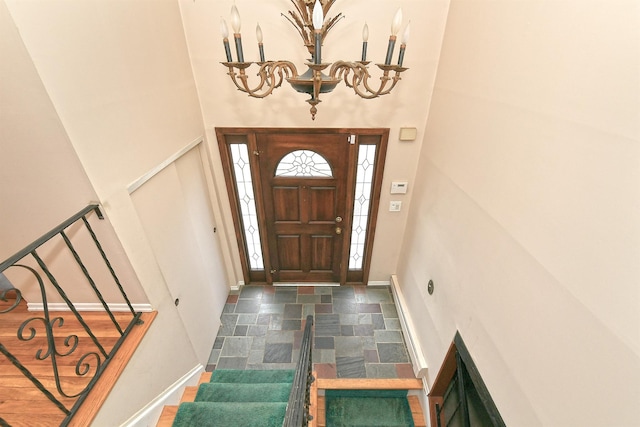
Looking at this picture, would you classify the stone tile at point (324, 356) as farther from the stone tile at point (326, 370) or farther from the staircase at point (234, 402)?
the staircase at point (234, 402)

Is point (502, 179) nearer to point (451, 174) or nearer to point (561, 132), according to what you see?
point (561, 132)

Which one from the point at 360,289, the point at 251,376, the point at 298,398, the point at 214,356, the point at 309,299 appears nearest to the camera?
the point at 298,398

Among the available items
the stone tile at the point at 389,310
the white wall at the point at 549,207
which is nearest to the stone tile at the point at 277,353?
the stone tile at the point at 389,310

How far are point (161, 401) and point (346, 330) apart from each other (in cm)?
194

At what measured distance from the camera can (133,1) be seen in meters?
1.66

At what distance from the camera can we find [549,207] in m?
1.15

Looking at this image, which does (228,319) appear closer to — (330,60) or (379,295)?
(379,295)

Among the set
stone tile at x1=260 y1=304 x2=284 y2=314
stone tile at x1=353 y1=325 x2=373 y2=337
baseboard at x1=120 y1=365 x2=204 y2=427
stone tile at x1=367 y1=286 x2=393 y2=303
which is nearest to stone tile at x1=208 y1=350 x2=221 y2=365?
baseboard at x1=120 y1=365 x2=204 y2=427

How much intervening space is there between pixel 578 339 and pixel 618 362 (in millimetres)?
141

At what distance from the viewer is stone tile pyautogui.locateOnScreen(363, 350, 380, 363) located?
2883 mm

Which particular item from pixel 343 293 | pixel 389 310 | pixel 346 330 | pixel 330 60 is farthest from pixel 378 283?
pixel 330 60

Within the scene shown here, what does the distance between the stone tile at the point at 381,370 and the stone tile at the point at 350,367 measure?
54 millimetres

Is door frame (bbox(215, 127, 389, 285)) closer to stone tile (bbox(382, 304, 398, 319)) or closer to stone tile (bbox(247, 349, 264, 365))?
stone tile (bbox(382, 304, 398, 319))

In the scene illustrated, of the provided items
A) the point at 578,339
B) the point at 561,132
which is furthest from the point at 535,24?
the point at 578,339
